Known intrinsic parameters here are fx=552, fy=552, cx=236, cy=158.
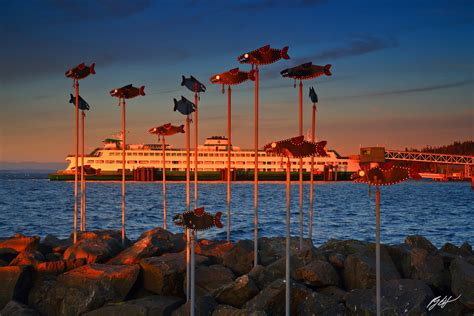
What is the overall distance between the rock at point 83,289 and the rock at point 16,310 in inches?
28.4

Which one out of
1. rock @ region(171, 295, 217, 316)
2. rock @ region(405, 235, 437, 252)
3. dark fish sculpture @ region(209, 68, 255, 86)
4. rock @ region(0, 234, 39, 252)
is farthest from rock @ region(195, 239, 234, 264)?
rock @ region(405, 235, 437, 252)

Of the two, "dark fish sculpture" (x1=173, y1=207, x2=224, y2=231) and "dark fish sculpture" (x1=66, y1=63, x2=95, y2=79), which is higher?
"dark fish sculpture" (x1=66, y1=63, x2=95, y2=79)

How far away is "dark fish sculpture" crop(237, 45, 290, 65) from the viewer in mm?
14664

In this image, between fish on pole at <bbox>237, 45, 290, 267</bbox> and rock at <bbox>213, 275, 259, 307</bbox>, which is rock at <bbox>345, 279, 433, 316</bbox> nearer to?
rock at <bbox>213, 275, 259, 307</bbox>

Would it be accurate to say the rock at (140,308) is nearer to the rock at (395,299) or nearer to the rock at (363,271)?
the rock at (395,299)

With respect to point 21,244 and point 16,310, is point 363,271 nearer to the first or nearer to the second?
point 16,310

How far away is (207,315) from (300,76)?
7.47m

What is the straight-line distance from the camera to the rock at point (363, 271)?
13.0m

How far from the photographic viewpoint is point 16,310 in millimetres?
12242

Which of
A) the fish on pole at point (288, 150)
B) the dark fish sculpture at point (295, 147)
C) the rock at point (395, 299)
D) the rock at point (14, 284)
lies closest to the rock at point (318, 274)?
the rock at point (395, 299)

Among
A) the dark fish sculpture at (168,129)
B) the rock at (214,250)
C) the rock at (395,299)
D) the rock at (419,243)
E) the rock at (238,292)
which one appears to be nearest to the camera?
the rock at (395,299)

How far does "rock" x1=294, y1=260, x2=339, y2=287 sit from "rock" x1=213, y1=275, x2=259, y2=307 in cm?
121

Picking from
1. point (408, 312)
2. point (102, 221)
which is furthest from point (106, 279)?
point (102, 221)

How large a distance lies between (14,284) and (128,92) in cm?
777
